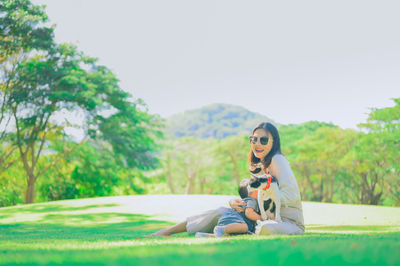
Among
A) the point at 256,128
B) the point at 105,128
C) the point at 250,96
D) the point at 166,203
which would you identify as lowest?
the point at 166,203

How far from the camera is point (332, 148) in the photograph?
95.4 ft

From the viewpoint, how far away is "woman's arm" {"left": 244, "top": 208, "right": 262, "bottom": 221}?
464 cm

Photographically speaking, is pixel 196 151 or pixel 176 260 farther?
pixel 196 151

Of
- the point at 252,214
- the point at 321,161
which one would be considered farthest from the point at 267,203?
the point at 321,161

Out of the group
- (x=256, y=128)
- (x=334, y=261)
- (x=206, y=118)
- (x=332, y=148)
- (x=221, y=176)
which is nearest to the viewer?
(x=334, y=261)

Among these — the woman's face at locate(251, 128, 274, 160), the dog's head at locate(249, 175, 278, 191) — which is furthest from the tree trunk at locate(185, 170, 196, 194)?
the dog's head at locate(249, 175, 278, 191)

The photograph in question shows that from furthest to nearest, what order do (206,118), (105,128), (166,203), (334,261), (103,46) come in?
(206,118) → (103,46) → (105,128) → (166,203) → (334,261)

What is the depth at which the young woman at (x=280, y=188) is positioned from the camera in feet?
15.3

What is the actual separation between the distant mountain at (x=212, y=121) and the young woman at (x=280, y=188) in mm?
110190

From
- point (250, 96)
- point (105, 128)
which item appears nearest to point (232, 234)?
point (105, 128)

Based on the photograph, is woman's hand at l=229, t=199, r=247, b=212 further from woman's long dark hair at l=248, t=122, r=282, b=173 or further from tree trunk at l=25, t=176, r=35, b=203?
tree trunk at l=25, t=176, r=35, b=203

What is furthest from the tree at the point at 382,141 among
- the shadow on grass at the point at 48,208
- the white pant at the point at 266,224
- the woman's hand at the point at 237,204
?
the woman's hand at the point at 237,204

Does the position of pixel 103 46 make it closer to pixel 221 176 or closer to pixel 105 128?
pixel 105 128

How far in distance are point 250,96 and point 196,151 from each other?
48.3ft
